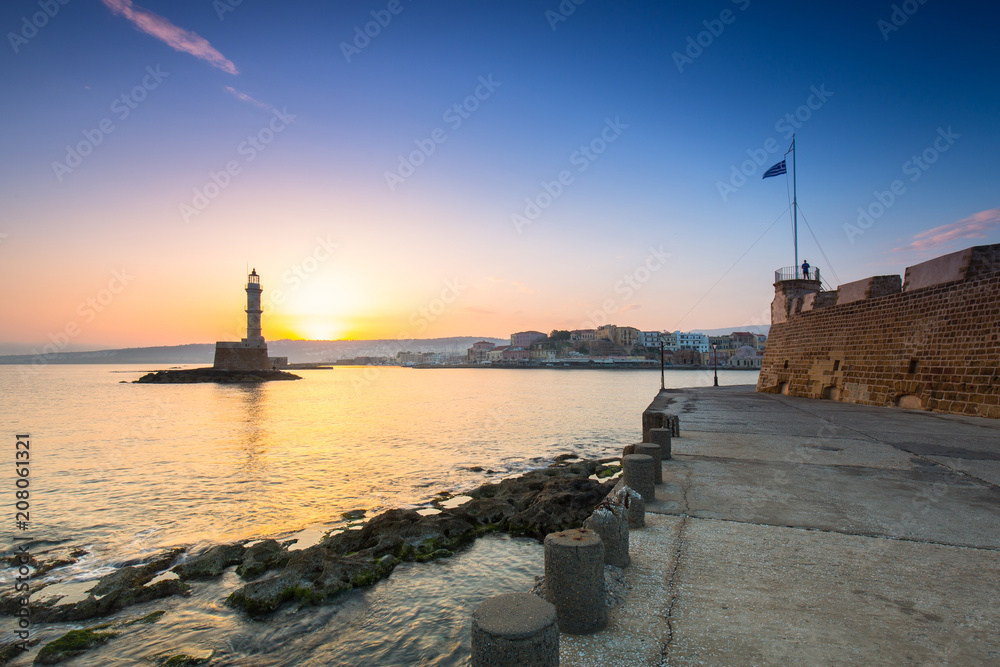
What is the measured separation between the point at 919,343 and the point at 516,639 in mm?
17134

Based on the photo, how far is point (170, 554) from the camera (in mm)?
7930

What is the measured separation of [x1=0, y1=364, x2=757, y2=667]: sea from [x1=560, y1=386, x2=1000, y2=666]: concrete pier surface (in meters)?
2.34

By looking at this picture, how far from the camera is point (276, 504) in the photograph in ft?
36.7

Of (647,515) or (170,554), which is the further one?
(170,554)

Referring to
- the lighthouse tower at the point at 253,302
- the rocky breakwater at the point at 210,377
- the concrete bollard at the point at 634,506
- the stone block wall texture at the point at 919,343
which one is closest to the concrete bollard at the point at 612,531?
the concrete bollard at the point at 634,506

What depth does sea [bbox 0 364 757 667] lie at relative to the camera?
5.26m

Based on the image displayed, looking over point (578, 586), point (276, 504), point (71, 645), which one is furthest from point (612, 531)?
point (276, 504)

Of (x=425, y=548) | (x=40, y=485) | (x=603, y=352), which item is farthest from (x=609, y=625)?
(x=603, y=352)

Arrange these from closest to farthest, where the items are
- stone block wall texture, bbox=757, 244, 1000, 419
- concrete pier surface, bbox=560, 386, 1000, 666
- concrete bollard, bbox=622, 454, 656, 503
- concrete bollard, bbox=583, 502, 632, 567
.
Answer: concrete pier surface, bbox=560, 386, 1000, 666, concrete bollard, bbox=583, 502, 632, 567, concrete bollard, bbox=622, 454, 656, 503, stone block wall texture, bbox=757, 244, 1000, 419

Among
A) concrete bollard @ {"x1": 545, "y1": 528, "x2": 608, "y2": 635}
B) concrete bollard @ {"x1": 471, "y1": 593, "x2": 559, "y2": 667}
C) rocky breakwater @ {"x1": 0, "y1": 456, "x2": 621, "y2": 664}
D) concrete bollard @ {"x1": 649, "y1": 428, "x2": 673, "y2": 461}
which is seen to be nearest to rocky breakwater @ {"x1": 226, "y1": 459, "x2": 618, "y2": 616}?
rocky breakwater @ {"x1": 0, "y1": 456, "x2": 621, "y2": 664}

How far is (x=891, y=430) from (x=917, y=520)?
699cm

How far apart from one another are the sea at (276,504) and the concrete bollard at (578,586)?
223 cm

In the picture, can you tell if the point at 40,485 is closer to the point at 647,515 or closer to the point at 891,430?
the point at 647,515

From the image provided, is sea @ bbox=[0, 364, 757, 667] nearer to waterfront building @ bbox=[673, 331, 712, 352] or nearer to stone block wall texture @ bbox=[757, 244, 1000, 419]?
stone block wall texture @ bbox=[757, 244, 1000, 419]
